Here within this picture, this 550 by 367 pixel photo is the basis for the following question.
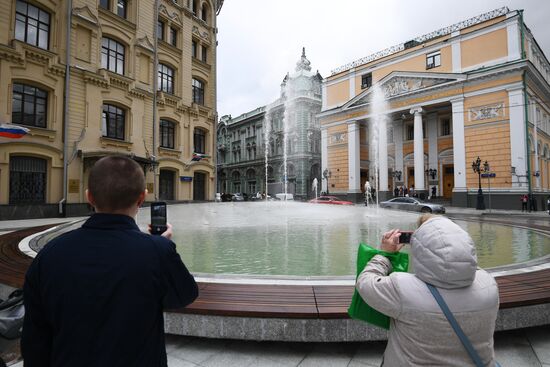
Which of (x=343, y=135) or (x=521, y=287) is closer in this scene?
(x=521, y=287)

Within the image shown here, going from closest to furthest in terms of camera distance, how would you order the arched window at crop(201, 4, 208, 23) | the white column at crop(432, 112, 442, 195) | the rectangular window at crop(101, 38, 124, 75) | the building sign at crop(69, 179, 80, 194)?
the building sign at crop(69, 179, 80, 194) → the rectangular window at crop(101, 38, 124, 75) → the arched window at crop(201, 4, 208, 23) → the white column at crop(432, 112, 442, 195)

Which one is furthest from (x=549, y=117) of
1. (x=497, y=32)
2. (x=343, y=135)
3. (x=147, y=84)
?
(x=147, y=84)

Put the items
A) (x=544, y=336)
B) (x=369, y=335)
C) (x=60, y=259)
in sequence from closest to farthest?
(x=60, y=259) → (x=369, y=335) → (x=544, y=336)

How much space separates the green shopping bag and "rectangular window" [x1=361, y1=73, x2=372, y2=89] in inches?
1434

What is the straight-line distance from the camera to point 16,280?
3.59m

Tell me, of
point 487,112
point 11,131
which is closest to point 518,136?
point 487,112

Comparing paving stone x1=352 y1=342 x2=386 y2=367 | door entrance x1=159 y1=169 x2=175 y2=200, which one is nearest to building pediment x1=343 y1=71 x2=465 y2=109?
door entrance x1=159 y1=169 x2=175 y2=200

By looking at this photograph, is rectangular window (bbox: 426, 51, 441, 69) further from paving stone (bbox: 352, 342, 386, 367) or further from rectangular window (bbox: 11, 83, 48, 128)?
paving stone (bbox: 352, 342, 386, 367)

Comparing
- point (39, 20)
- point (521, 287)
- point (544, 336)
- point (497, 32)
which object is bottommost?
point (544, 336)

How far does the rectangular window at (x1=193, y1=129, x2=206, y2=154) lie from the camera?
26.1m

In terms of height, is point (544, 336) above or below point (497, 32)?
below

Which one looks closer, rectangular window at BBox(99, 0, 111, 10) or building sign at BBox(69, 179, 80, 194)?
building sign at BBox(69, 179, 80, 194)

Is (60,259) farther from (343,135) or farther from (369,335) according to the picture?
(343,135)

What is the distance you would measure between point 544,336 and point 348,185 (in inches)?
1295
